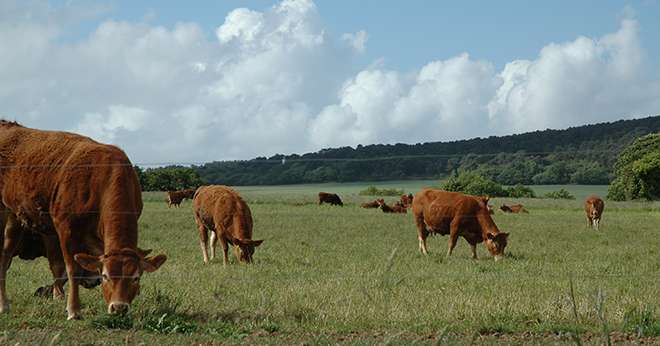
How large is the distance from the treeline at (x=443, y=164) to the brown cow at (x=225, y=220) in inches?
23.8

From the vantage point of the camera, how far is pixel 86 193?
971 centimetres

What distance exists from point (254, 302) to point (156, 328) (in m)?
2.19

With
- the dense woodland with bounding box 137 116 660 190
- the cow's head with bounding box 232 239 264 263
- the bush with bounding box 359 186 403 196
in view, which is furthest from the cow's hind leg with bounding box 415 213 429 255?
the bush with bounding box 359 186 403 196

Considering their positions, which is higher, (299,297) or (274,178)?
(274,178)

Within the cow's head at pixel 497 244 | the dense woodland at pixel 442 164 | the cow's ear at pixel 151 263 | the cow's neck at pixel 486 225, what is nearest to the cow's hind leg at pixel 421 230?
the dense woodland at pixel 442 164

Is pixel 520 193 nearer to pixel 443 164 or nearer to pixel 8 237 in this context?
pixel 443 164

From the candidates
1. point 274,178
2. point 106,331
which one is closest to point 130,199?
point 106,331

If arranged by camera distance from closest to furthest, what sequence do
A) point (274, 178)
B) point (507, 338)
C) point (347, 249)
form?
point (507, 338)
point (274, 178)
point (347, 249)

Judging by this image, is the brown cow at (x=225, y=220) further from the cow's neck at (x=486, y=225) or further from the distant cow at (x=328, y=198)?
the distant cow at (x=328, y=198)

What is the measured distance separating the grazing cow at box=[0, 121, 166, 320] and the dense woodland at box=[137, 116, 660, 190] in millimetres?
3061

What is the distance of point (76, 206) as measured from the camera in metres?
9.62

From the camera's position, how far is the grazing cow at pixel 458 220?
66.6ft

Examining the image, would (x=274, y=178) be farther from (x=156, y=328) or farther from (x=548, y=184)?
(x=156, y=328)

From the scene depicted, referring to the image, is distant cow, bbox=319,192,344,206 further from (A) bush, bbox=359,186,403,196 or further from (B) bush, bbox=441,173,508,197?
(A) bush, bbox=359,186,403,196
